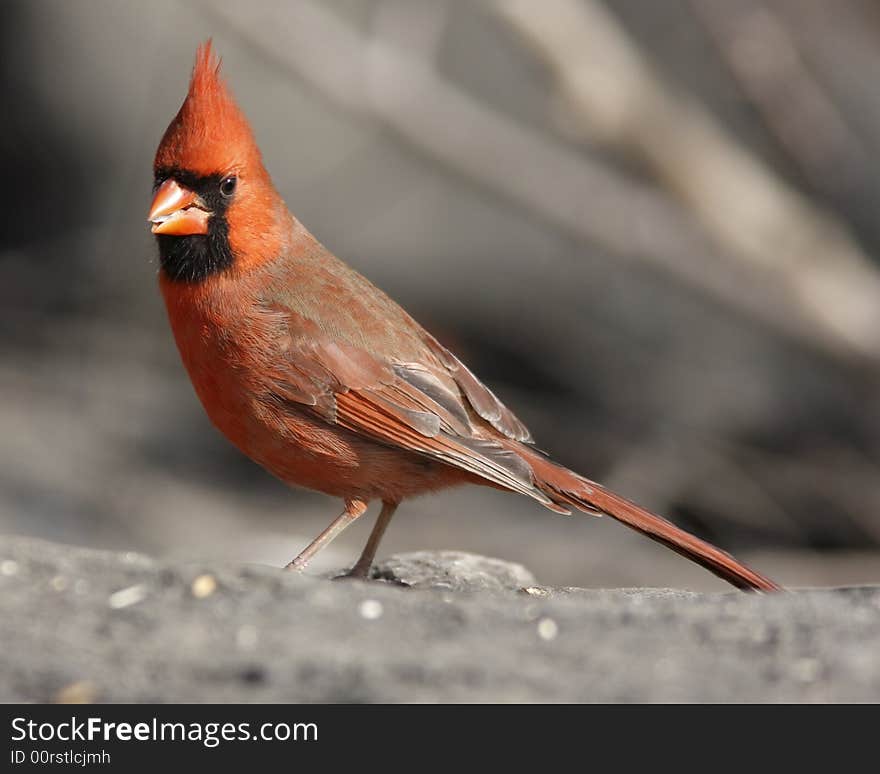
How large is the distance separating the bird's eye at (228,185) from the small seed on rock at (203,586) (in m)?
1.54

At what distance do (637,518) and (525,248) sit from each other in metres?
4.83

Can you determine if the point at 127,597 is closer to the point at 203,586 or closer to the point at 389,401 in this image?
the point at 203,586

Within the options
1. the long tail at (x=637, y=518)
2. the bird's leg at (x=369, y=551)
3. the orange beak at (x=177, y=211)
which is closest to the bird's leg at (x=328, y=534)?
the bird's leg at (x=369, y=551)

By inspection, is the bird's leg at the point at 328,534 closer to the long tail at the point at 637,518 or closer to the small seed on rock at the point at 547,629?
the long tail at the point at 637,518

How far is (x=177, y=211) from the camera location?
14.9 feet

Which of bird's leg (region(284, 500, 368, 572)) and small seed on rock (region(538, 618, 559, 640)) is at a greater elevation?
bird's leg (region(284, 500, 368, 572))

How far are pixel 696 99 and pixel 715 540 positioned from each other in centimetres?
254

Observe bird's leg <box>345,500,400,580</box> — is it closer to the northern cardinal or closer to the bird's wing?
the northern cardinal

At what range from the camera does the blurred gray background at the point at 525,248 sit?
8.42m

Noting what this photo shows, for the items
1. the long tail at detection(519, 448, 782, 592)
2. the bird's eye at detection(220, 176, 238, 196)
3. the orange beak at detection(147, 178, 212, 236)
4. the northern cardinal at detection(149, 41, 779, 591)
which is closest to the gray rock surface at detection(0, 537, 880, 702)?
the long tail at detection(519, 448, 782, 592)

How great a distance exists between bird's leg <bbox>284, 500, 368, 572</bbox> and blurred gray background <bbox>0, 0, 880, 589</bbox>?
3349 millimetres

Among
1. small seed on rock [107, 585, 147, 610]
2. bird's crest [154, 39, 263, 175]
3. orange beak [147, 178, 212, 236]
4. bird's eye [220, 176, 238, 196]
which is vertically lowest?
small seed on rock [107, 585, 147, 610]

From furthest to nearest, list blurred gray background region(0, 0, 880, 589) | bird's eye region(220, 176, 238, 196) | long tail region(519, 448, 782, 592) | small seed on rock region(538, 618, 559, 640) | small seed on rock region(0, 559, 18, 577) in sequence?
blurred gray background region(0, 0, 880, 589) → bird's eye region(220, 176, 238, 196) → long tail region(519, 448, 782, 592) → small seed on rock region(0, 559, 18, 577) → small seed on rock region(538, 618, 559, 640)

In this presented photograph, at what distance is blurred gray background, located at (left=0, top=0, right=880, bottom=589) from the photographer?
842 centimetres
